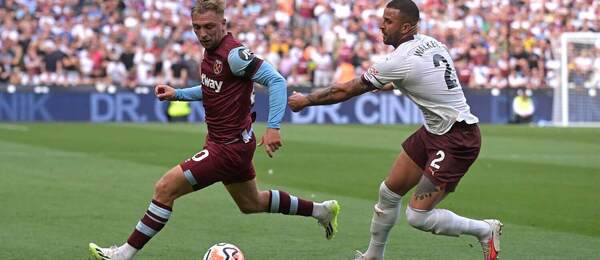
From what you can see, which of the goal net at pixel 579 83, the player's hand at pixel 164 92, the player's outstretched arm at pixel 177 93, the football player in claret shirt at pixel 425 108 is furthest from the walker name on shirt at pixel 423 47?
the goal net at pixel 579 83

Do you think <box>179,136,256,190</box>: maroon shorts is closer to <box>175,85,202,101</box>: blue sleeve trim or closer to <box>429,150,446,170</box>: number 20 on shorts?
<box>175,85,202,101</box>: blue sleeve trim

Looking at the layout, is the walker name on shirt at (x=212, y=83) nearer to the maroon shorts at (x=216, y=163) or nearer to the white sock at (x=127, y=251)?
the maroon shorts at (x=216, y=163)

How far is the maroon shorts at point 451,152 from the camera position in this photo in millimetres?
9234

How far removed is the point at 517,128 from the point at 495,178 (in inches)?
555

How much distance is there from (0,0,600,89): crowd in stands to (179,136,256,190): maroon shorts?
935 inches

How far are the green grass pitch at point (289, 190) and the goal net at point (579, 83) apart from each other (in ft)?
22.4

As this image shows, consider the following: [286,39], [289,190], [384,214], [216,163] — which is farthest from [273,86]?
[286,39]

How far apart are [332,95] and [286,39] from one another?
2738 cm

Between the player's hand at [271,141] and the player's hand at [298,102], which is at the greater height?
the player's hand at [298,102]

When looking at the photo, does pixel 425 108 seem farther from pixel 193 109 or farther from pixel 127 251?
pixel 193 109

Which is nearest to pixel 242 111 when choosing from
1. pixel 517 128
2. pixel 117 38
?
pixel 517 128

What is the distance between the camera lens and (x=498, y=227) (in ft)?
31.5

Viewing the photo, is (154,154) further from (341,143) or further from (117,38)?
(117,38)

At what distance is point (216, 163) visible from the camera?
9.49 m
